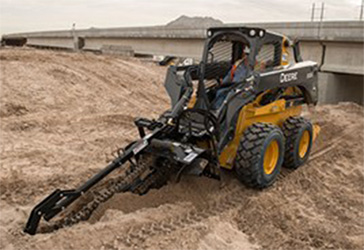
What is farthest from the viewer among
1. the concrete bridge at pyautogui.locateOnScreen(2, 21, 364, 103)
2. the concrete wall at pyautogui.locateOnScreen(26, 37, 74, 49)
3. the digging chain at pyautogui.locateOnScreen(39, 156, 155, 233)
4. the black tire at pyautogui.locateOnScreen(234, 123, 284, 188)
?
the concrete wall at pyautogui.locateOnScreen(26, 37, 74, 49)

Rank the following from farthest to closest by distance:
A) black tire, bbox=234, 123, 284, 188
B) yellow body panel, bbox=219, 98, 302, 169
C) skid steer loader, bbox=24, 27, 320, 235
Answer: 1. yellow body panel, bbox=219, 98, 302, 169
2. black tire, bbox=234, 123, 284, 188
3. skid steer loader, bbox=24, 27, 320, 235

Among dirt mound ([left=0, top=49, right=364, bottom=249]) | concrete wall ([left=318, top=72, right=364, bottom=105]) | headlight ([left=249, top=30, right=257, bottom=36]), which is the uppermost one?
headlight ([left=249, top=30, right=257, bottom=36])

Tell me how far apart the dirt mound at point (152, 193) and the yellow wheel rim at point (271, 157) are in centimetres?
28

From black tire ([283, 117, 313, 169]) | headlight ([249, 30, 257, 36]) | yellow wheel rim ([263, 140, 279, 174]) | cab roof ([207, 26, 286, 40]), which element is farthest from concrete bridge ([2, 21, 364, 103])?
yellow wheel rim ([263, 140, 279, 174])

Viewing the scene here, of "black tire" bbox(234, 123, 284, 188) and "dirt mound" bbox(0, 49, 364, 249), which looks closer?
"dirt mound" bbox(0, 49, 364, 249)

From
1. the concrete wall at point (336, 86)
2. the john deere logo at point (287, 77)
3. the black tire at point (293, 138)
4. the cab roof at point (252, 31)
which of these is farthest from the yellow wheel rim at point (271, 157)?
the concrete wall at point (336, 86)

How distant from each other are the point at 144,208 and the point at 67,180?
5.24 ft

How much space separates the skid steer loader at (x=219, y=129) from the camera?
182 inches

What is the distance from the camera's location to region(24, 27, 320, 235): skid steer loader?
4.62 meters

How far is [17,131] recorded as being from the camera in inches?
308

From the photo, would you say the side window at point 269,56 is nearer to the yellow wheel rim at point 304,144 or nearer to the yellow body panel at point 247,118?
the yellow body panel at point 247,118

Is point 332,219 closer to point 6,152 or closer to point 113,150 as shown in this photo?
point 113,150

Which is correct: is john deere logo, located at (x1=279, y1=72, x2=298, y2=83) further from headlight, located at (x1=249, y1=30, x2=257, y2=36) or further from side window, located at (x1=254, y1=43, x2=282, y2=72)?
headlight, located at (x1=249, y1=30, x2=257, y2=36)

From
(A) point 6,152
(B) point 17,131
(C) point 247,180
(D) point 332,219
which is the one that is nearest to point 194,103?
(C) point 247,180
